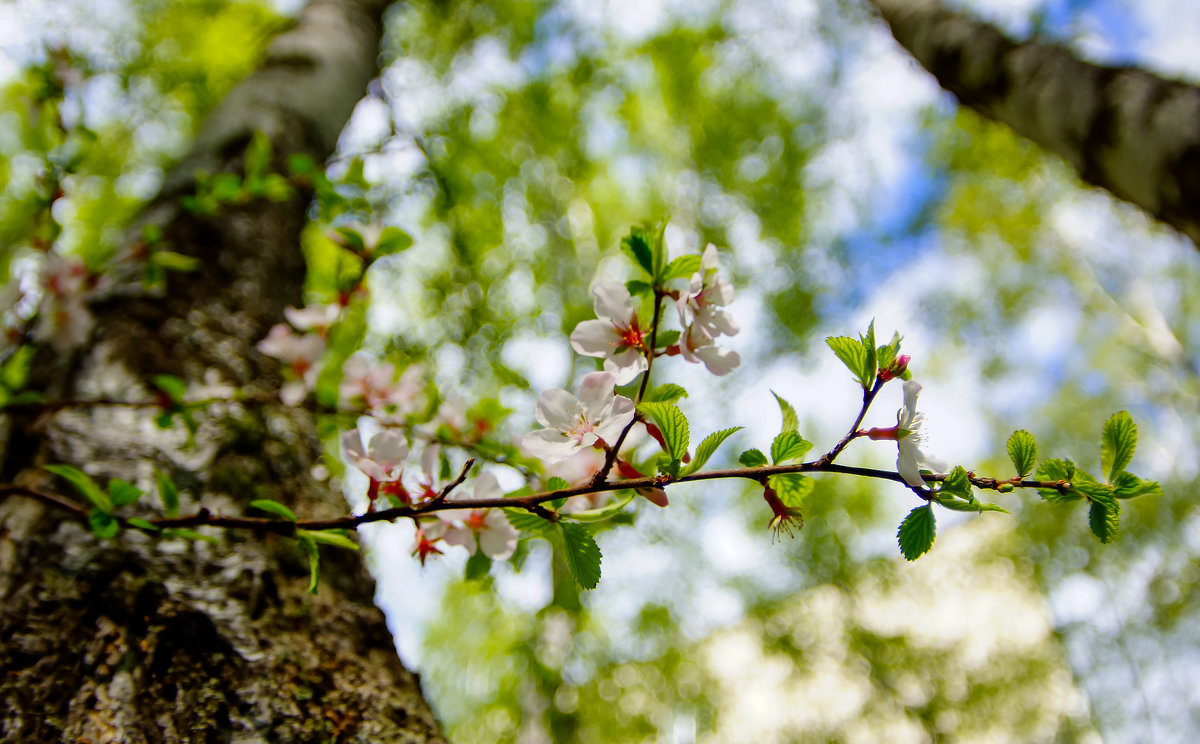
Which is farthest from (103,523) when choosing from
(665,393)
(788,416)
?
(788,416)

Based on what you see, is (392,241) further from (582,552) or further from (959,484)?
(959,484)

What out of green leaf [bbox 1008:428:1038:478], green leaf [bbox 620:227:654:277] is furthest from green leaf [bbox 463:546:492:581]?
green leaf [bbox 1008:428:1038:478]

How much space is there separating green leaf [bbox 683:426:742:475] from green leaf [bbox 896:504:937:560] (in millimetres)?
170

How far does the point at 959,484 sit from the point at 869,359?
11 centimetres

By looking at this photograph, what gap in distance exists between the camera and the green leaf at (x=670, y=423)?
45 cm

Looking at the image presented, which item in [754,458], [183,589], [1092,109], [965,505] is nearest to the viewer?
[965,505]

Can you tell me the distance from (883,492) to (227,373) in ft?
24.5

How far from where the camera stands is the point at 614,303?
→ 22.6 inches

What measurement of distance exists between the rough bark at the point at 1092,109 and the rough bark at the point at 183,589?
1.66 metres

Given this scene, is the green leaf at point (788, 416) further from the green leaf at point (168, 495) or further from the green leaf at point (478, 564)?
the green leaf at point (168, 495)

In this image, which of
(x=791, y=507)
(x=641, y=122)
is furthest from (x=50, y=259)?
(x=641, y=122)

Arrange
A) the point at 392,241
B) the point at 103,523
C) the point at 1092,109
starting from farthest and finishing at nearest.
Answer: the point at 1092,109 < the point at 392,241 < the point at 103,523

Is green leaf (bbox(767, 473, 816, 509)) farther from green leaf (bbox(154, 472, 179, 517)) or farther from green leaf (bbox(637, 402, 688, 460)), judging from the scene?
green leaf (bbox(154, 472, 179, 517))

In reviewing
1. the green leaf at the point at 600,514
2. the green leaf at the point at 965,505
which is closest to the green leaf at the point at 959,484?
the green leaf at the point at 965,505
